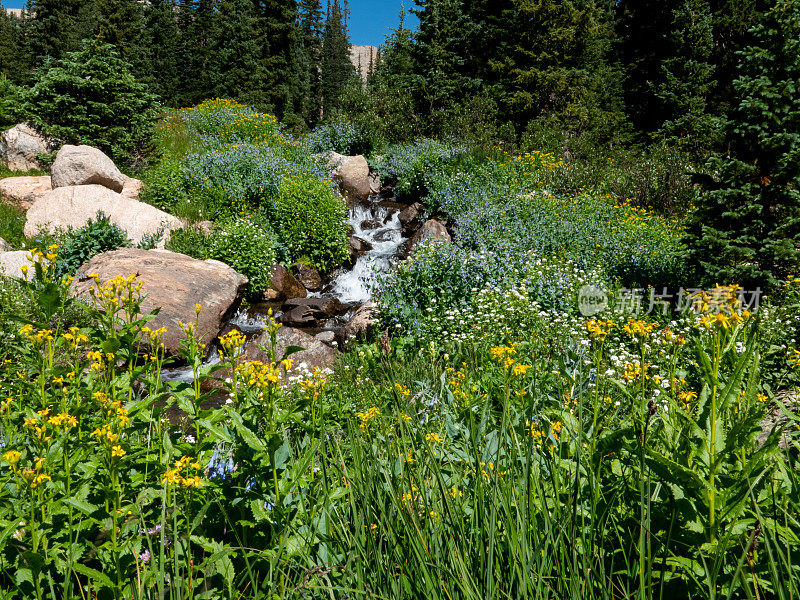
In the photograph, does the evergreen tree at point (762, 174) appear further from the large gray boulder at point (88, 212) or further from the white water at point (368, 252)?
the large gray boulder at point (88, 212)

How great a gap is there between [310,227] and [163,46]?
3279cm

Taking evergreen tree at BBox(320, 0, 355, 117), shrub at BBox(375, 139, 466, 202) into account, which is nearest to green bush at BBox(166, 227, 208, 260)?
shrub at BBox(375, 139, 466, 202)

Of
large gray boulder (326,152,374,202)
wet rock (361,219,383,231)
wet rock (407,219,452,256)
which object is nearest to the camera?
wet rock (407,219,452,256)

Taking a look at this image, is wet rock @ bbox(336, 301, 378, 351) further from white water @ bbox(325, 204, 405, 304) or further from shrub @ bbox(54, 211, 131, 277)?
shrub @ bbox(54, 211, 131, 277)

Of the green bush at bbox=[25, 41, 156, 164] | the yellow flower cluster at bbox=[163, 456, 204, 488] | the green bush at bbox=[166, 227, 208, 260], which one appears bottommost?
the yellow flower cluster at bbox=[163, 456, 204, 488]

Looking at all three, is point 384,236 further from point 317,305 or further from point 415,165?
point 317,305

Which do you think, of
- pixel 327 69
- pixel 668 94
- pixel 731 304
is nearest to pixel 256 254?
pixel 731 304

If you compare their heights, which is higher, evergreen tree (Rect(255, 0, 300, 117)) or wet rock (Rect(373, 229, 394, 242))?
evergreen tree (Rect(255, 0, 300, 117))

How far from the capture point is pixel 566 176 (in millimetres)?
13062

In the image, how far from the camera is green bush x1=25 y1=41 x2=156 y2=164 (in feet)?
39.5

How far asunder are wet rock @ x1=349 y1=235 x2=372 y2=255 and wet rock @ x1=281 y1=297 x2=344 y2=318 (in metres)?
2.26

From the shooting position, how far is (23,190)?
10867 mm
